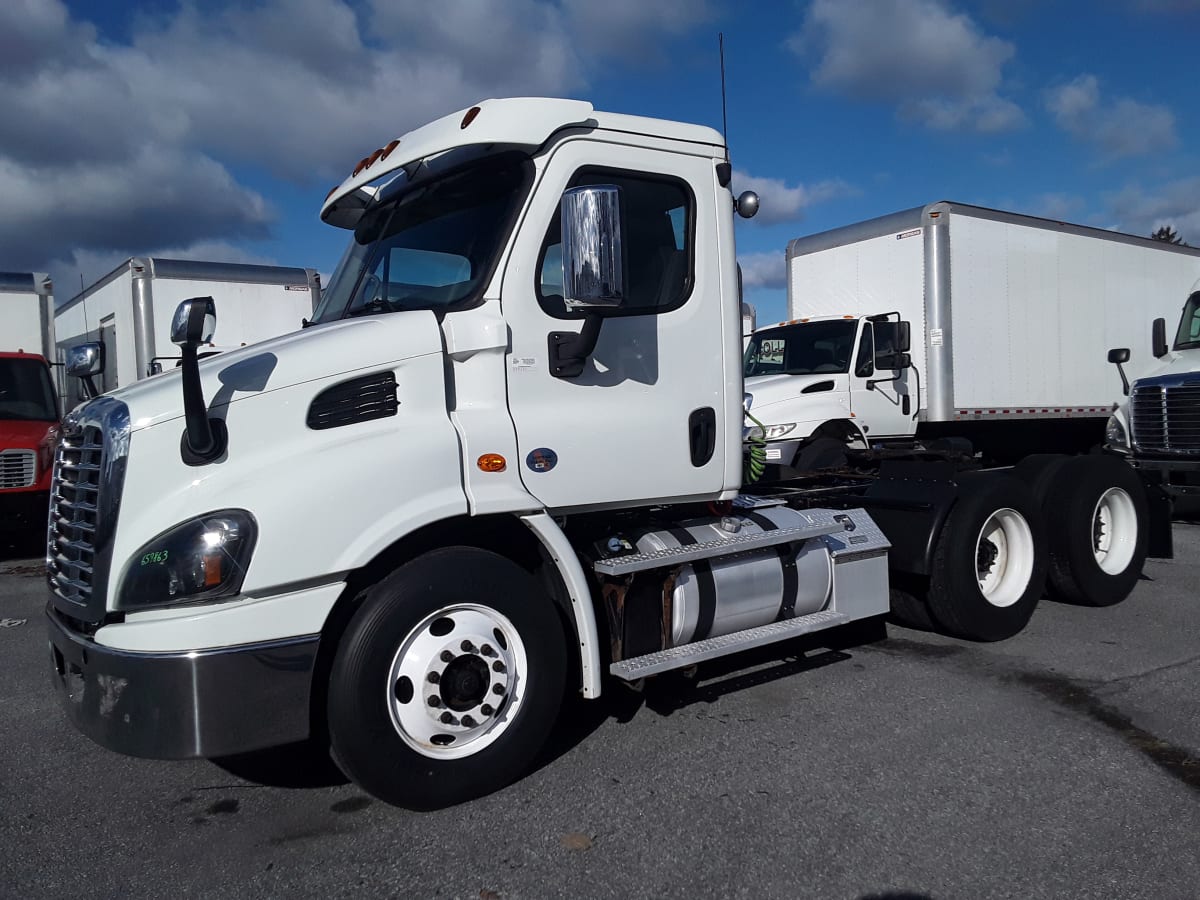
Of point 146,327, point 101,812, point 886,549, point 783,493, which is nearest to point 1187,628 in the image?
point 886,549

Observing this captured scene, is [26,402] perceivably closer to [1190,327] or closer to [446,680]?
[446,680]

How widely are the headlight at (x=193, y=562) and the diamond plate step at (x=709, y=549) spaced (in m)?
1.54

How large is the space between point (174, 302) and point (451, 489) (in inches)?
425

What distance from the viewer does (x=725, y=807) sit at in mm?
3840

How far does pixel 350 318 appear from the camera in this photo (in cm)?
445

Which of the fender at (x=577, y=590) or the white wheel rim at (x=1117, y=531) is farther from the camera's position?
the white wheel rim at (x=1117, y=531)

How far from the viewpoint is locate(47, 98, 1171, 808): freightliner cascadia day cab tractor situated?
338 centimetres

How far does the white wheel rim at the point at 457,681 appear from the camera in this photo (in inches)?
144

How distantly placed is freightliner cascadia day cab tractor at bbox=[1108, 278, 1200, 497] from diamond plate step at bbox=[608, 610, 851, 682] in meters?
6.15

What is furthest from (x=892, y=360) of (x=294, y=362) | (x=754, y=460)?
(x=294, y=362)

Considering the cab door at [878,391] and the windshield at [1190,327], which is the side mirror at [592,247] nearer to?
the cab door at [878,391]

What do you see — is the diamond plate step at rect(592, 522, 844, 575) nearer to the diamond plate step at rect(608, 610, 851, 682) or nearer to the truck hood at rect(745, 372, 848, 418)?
the diamond plate step at rect(608, 610, 851, 682)

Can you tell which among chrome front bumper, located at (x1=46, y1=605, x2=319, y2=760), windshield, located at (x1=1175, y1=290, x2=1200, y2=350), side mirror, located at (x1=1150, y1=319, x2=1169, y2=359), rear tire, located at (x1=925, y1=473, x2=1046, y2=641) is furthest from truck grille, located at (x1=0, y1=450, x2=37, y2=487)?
windshield, located at (x1=1175, y1=290, x2=1200, y2=350)

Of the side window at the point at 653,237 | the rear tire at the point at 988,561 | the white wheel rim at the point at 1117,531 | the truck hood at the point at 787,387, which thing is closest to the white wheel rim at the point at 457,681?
the side window at the point at 653,237
